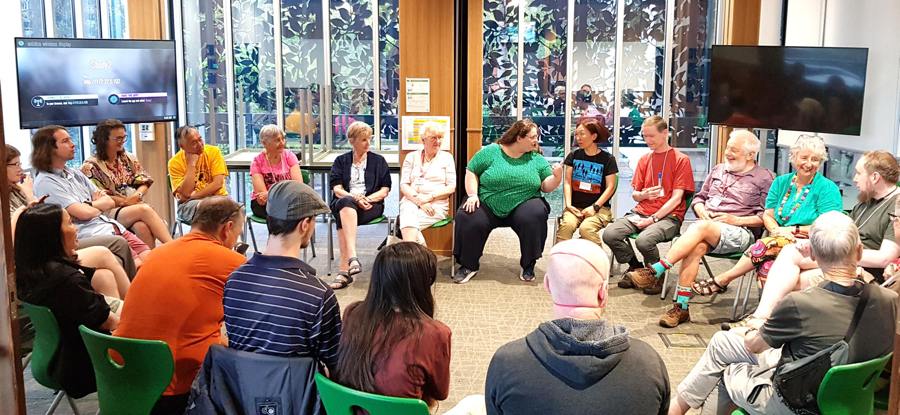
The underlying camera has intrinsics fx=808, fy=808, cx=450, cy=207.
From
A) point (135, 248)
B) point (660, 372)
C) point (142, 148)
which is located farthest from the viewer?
point (142, 148)

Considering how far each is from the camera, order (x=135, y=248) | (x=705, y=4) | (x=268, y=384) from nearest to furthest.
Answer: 1. (x=268, y=384)
2. (x=135, y=248)
3. (x=705, y=4)

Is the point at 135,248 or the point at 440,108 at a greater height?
the point at 440,108

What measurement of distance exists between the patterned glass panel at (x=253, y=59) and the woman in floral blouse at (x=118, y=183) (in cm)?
281

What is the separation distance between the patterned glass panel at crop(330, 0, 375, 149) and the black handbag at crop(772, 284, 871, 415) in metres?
6.20

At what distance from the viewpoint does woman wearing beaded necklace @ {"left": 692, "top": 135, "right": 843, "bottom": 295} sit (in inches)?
186

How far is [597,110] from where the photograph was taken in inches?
325

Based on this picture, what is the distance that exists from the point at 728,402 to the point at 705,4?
19.2 feet

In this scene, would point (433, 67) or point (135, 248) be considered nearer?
point (135, 248)

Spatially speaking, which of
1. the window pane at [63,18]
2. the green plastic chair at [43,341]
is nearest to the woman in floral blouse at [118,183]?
the window pane at [63,18]

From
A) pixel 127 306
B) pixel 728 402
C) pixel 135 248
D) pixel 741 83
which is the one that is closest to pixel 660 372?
pixel 728 402

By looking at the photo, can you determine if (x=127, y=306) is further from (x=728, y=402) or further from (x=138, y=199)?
(x=138, y=199)

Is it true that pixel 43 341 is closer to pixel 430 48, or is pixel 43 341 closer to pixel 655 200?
pixel 655 200

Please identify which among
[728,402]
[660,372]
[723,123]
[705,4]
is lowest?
[728,402]

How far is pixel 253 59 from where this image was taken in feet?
27.5
